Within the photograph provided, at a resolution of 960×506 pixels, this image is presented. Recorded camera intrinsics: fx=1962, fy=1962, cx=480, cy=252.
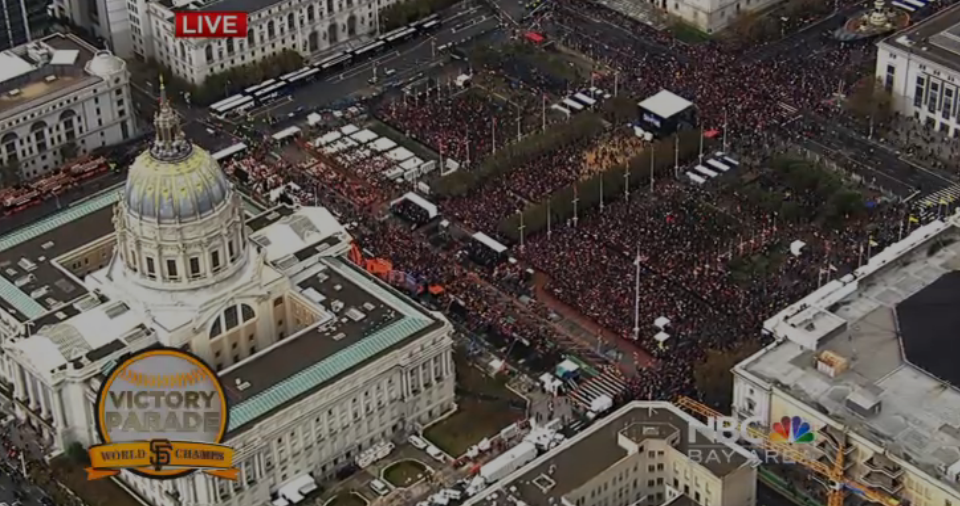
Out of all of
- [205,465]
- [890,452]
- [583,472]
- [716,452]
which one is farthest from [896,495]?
[205,465]

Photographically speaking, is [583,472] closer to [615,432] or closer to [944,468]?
[615,432]

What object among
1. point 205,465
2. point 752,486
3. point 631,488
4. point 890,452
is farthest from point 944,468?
point 205,465

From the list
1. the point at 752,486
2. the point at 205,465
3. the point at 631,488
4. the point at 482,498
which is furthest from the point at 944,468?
the point at 205,465

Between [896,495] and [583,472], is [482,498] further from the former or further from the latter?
[896,495]

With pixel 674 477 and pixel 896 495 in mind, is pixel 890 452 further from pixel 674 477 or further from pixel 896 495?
pixel 674 477
